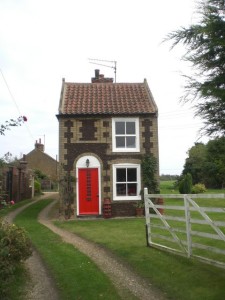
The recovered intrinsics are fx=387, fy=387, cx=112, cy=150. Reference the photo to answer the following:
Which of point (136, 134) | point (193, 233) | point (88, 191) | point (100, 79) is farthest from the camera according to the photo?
point (100, 79)

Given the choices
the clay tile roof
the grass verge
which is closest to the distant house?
the clay tile roof

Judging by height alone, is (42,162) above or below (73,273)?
above

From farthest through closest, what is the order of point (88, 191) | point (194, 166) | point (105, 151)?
point (194, 166) → point (105, 151) → point (88, 191)

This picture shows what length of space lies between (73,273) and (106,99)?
14421 mm

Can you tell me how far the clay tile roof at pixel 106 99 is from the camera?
2038cm

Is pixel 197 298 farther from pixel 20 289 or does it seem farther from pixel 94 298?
pixel 20 289

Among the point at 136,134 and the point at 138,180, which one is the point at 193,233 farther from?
the point at 136,134

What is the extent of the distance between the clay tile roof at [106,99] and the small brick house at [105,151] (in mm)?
54

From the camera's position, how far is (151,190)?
19.8 m

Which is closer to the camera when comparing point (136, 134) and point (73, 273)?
point (73, 273)

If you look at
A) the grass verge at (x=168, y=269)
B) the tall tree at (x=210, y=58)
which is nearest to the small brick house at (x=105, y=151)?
the grass verge at (x=168, y=269)

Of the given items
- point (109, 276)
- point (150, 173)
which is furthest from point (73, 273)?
point (150, 173)

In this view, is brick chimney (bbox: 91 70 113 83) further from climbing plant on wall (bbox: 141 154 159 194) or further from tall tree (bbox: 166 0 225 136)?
tall tree (bbox: 166 0 225 136)

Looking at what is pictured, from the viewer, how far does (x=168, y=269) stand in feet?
26.8
